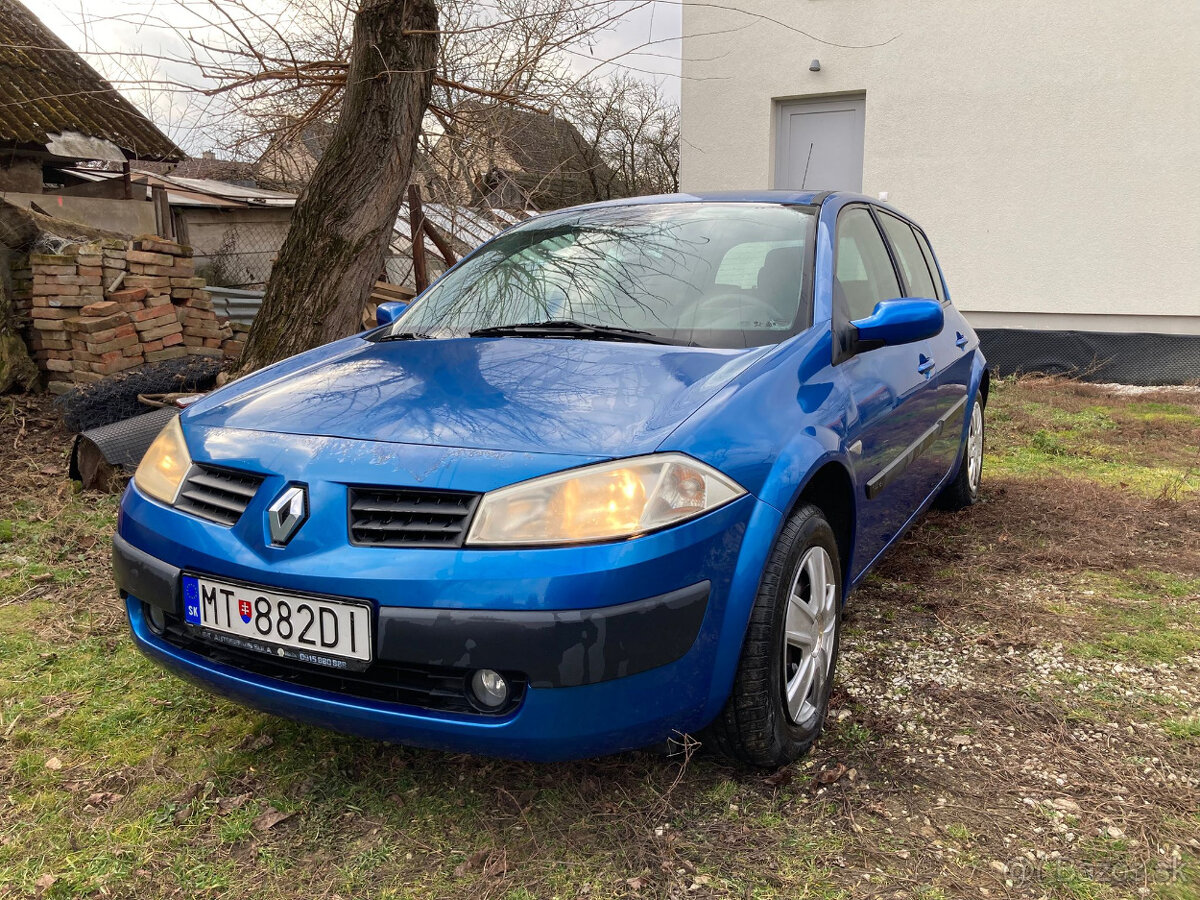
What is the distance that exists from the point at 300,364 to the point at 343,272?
2.54 metres

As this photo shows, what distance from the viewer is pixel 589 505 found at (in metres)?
1.87

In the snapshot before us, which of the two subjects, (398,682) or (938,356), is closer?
(398,682)

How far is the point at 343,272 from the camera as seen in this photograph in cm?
520

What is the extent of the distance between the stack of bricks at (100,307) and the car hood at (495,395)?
14.9 feet

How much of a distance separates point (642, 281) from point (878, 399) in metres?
0.82

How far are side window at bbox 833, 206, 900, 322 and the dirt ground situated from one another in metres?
1.14

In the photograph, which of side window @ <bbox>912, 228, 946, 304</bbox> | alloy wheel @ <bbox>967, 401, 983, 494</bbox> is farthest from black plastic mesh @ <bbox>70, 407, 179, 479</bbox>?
alloy wheel @ <bbox>967, 401, 983, 494</bbox>

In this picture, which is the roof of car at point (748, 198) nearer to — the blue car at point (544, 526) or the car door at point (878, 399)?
the car door at point (878, 399)

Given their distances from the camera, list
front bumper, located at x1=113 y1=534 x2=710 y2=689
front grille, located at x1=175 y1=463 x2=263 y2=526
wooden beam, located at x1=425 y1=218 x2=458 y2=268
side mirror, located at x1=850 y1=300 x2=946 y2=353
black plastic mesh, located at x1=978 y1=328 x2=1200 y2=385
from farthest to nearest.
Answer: black plastic mesh, located at x1=978 y1=328 x2=1200 y2=385
wooden beam, located at x1=425 y1=218 x2=458 y2=268
side mirror, located at x1=850 y1=300 x2=946 y2=353
front grille, located at x1=175 y1=463 x2=263 y2=526
front bumper, located at x1=113 y1=534 x2=710 y2=689

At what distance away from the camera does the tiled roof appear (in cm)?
985

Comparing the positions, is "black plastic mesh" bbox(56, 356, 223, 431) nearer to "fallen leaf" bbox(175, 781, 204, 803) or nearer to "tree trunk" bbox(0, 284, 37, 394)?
"tree trunk" bbox(0, 284, 37, 394)

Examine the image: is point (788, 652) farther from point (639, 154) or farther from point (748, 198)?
point (639, 154)

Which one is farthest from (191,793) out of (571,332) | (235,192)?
(235,192)

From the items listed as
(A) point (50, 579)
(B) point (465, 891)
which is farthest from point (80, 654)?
(B) point (465, 891)
